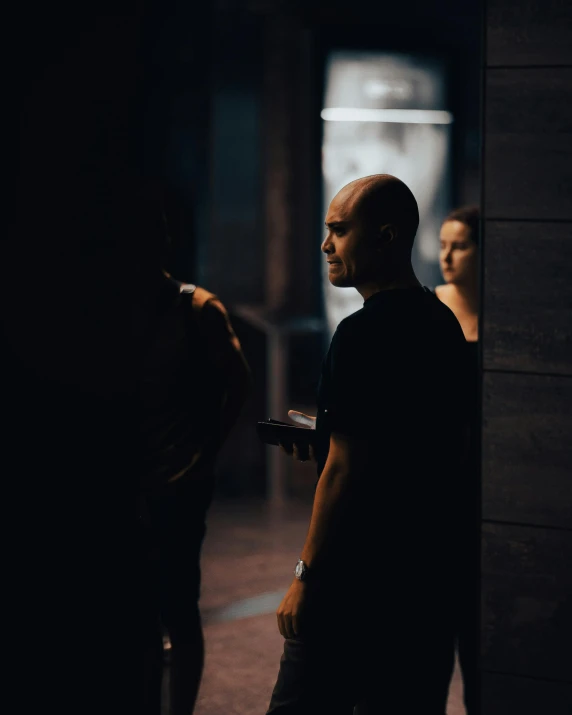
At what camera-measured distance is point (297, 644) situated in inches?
91.3

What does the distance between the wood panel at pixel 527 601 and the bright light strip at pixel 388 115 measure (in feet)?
16.7

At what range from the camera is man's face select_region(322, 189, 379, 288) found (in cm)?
236

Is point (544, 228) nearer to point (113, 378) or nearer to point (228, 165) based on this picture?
point (113, 378)

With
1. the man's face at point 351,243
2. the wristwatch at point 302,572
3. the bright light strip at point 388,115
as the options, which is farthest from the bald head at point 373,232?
the bright light strip at point 388,115

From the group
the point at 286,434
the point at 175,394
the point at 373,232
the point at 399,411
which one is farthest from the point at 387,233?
the point at 175,394

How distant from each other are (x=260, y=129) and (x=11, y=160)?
5049mm

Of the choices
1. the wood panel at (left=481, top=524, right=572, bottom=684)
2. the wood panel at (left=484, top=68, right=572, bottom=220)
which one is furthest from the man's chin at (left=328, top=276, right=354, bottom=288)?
the wood panel at (left=481, top=524, right=572, bottom=684)

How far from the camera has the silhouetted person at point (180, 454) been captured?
321cm

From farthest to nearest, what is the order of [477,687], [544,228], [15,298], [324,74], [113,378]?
[324,74] → [477,687] → [544,228] → [113,378] → [15,298]

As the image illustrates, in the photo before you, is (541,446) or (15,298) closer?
(15,298)

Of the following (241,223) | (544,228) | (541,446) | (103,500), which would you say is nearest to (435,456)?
(541,446)

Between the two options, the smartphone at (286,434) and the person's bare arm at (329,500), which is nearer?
the person's bare arm at (329,500)

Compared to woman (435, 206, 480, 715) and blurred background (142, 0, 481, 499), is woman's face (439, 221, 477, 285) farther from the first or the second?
blurred background (142, 0, 481, 499)

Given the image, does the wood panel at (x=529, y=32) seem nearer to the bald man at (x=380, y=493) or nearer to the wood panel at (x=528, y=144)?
the wood panel at (x=528, y=144)
